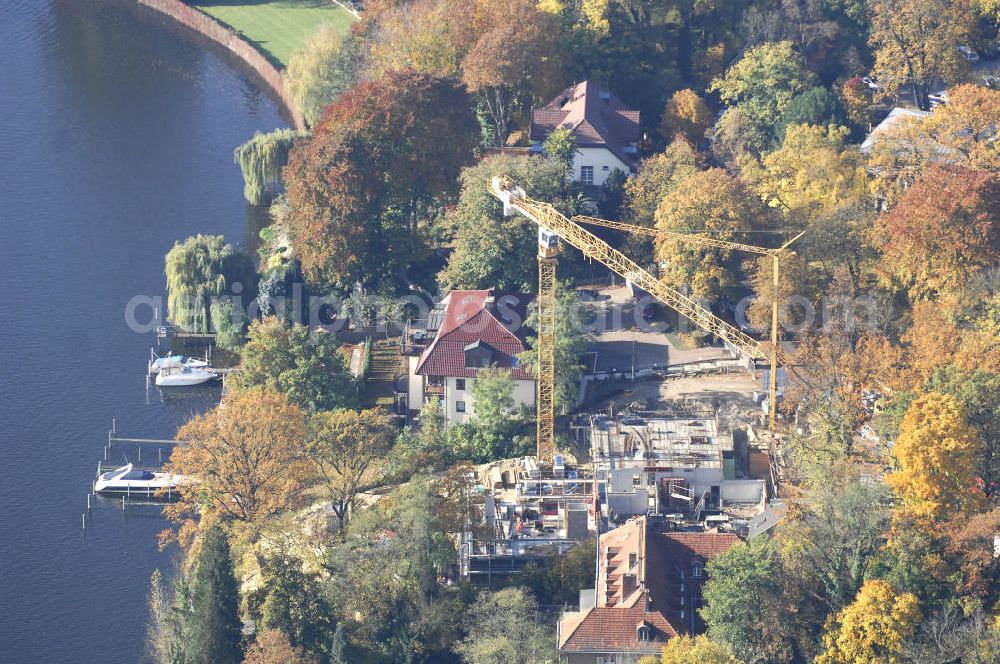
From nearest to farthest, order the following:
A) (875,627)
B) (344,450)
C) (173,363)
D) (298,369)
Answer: (875,627), (344,450), (298,369), (173,363)

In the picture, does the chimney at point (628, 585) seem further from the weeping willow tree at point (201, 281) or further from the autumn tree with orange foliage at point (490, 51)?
the autumn tree with orange foliage at point (490, 51)

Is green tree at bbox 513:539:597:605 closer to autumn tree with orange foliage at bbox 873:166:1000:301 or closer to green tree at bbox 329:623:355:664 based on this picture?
green tree at bbox 329:623:355:664

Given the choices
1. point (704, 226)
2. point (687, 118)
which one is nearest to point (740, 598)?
point (704, 226)

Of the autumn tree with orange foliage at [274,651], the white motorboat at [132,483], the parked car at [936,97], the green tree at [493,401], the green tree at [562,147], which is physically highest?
the parked car at [936,97]

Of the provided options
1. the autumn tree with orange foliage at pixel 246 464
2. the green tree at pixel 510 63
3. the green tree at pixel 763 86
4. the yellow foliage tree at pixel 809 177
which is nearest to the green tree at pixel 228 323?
the autumn tree with orange foliage at pixel 246 464

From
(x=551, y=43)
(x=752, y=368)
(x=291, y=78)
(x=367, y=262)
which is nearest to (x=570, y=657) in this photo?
(x=752, y=368)

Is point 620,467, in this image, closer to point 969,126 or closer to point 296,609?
point 296,609

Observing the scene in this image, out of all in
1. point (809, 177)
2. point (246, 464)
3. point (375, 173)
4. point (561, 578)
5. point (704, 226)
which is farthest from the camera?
point (375, 173)
